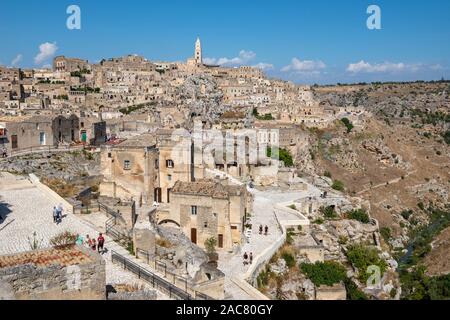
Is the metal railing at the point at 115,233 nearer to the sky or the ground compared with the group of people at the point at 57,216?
nearer to the ground

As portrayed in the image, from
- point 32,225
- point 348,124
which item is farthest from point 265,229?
point 348,124

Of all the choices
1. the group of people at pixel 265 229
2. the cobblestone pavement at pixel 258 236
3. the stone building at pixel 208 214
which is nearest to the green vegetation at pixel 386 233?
the cobblestone pavement at pixel 258 236

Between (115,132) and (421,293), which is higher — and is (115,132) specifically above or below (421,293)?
above

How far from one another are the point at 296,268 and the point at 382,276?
24.5 ft

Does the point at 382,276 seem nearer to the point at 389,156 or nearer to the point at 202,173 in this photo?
the point at 202,173

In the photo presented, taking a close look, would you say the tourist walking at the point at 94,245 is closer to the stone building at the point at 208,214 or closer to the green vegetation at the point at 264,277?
the green vegetation at the point at 264,277

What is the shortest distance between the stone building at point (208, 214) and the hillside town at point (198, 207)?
0.06m

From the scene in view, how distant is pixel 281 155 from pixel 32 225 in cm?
4377

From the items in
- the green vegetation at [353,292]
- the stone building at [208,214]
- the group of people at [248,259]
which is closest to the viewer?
the group of people at [248,259]

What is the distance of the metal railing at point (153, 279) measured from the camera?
1365 centimetres

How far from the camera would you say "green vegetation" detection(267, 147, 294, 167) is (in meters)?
59.2

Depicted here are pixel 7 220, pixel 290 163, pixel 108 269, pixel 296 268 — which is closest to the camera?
pixel 108 269
